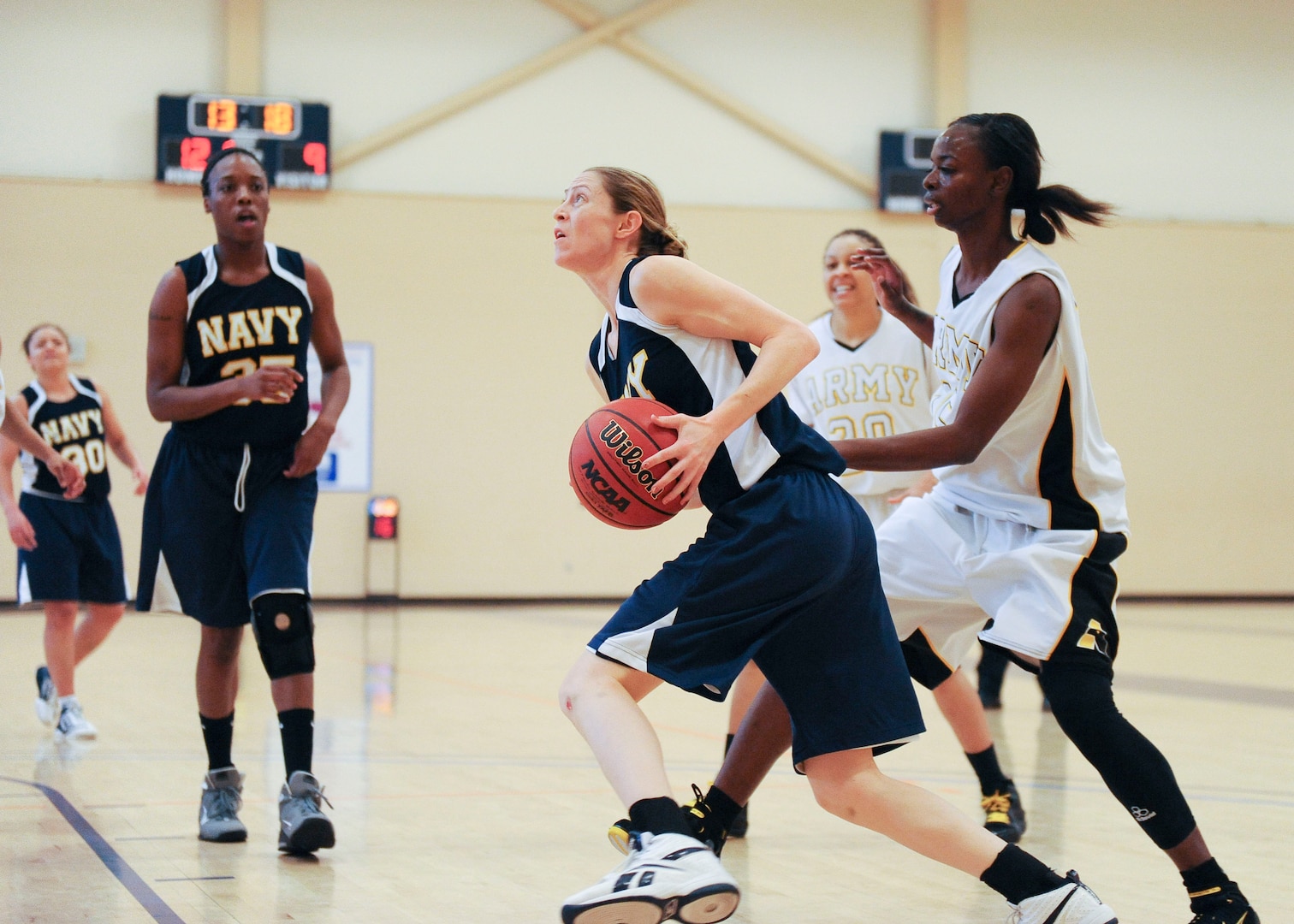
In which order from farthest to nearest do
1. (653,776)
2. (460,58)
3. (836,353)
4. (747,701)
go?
(460,58), (836,353), (747,701), (653,776)

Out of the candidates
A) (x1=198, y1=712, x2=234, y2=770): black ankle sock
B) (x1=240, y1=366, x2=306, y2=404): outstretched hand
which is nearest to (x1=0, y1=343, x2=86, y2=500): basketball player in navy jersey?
(x1=240, y1=366, x2=306, y2=404): outstretched hand

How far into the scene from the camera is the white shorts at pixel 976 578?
2.89 meters

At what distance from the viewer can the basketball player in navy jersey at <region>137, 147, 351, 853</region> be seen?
366 centimetres

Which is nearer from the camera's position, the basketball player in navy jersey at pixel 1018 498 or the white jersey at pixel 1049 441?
the basketball player in navy jersey at pixel 1018 498

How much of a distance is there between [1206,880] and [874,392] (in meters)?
2.14

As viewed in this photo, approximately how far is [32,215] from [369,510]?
362 cm

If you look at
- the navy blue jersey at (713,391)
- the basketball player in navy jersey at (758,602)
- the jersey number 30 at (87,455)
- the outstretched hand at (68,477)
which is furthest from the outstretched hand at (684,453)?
the jersey number 30 at (87,455)

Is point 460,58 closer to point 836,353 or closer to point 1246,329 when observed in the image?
point 1246,329

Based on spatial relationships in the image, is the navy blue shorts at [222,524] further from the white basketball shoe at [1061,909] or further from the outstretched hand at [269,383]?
the white basketball shoe at [1061,909]

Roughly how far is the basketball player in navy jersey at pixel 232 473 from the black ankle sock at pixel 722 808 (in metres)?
1.14

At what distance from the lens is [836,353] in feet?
15.4

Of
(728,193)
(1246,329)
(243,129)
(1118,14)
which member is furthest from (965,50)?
(243,129)

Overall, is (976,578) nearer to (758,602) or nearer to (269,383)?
(758,602)

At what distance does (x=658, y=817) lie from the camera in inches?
92.0
